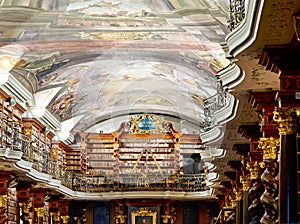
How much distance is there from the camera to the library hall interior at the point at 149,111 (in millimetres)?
8641

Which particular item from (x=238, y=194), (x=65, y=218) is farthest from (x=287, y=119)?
(x=65, y=218)

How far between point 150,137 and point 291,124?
72.7 ft

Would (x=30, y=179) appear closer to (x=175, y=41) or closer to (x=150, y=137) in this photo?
(x=175, y=41)

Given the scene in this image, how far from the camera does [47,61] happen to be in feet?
65.9

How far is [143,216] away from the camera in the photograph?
30.0 metres

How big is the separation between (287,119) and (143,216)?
865 inches

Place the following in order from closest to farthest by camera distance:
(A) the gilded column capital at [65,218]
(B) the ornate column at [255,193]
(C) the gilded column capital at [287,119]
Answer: (C) the gilded column capital at [287,119] → (B) the ornate column at [255,193] → (A) the gilded column capital at [65,218]

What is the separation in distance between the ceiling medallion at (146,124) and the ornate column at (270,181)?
1969 centimetres

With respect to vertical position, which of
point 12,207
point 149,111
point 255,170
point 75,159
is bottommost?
point 12,207

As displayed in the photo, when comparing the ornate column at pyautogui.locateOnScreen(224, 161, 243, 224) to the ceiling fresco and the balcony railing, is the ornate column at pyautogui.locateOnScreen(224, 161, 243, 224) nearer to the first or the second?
the ceiling fresco

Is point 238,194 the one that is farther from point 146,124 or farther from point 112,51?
point 146,124

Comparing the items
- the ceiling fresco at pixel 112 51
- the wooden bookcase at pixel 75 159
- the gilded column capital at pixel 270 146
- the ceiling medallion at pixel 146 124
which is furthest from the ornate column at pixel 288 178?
the ceiling medallion at pixel 146 124

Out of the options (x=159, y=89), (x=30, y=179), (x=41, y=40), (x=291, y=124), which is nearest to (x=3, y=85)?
Answer: (x=41, y=40)

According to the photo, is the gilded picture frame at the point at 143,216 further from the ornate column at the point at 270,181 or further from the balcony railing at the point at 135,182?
the ornate column at the point at 270,181
